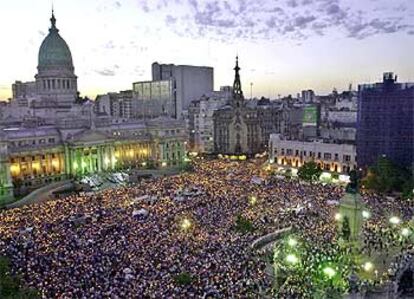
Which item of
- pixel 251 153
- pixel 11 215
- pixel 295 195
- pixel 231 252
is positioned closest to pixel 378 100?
pixel 295 195

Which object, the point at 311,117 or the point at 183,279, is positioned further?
the point at 311,117

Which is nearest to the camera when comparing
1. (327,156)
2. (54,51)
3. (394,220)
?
(394,220)

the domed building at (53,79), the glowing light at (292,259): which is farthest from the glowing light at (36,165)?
the glowing light at (292,259)

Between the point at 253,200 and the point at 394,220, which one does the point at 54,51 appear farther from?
the point at 394,220

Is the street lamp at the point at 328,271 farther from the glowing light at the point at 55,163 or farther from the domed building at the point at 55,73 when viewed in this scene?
the domed building at the point at 55,73

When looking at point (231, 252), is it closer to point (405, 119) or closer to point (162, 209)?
point (162, 209)

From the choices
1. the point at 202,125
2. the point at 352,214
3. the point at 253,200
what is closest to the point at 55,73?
the point at 202,125
